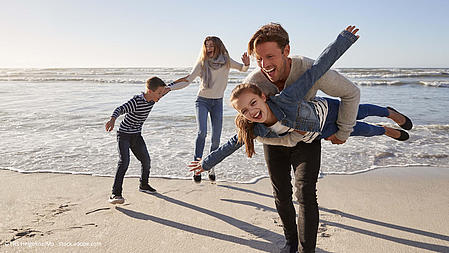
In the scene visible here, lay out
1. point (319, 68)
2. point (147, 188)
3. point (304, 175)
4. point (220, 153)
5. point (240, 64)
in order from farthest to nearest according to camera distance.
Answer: point (240, 64) < point (147, 188) < point (220, 153) < point (304, 175) < point (319, 68)

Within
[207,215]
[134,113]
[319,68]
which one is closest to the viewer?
[319,68]

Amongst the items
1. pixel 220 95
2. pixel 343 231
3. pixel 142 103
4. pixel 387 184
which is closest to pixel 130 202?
pixel 142 103

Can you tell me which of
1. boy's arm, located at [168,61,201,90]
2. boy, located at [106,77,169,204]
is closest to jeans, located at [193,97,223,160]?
boy's arm, located at [168,61,201,90]

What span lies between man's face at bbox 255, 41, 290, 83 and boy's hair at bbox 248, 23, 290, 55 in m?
0.02

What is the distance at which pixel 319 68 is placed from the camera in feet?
7.18

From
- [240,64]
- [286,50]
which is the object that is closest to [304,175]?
[286,50]

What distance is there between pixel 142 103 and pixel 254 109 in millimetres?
2257

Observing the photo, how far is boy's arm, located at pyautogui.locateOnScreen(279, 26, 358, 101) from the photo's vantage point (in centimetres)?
218

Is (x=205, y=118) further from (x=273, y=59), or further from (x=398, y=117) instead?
(x=273, y=59)

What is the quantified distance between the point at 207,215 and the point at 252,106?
1.88m

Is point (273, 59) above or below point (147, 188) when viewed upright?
above

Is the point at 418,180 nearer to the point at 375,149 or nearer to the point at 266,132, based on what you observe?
the point at 375,149

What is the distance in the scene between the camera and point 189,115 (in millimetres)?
10508

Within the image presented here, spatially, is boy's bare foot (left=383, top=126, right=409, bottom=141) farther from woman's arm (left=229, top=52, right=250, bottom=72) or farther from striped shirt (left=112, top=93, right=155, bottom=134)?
striped shirt (left=112, top=93, right=155, bottom=134)
